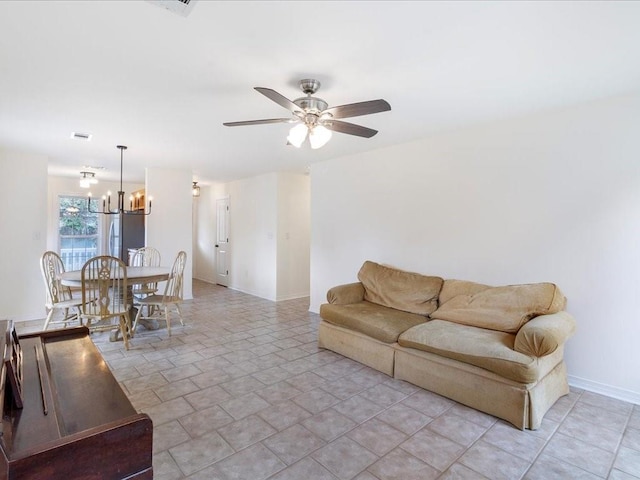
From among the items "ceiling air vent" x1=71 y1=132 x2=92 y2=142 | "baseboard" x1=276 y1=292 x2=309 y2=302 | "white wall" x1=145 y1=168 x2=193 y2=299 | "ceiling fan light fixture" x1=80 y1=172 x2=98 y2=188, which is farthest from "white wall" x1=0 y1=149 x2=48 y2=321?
"baseboard" x1=276 y1=292 x2=309 y2=302

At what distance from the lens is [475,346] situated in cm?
252

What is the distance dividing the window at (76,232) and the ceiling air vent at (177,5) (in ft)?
25.1

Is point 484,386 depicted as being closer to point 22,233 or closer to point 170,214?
point 170,214

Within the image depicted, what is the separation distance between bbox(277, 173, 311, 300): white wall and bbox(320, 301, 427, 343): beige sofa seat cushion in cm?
266

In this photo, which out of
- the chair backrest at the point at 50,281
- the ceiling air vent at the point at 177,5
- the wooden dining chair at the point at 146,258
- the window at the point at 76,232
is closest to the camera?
the ceiling air vent at the point at 177,5

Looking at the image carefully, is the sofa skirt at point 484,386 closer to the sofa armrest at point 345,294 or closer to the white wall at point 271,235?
the sofa armrest at point 345,294

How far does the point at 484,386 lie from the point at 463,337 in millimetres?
368

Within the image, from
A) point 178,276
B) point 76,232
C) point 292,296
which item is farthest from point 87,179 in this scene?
point 292,296

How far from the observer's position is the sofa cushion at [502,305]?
8.94 feet

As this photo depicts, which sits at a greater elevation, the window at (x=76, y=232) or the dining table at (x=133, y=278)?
the window at (x=76, y=232)

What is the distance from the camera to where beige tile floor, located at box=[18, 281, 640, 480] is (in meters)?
1.90

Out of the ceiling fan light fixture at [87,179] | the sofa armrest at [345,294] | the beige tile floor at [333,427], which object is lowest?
the beige tile floor at [333,427]

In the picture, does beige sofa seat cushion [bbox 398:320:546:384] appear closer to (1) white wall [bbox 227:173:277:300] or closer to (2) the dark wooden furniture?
(2) the dark wooden furniture

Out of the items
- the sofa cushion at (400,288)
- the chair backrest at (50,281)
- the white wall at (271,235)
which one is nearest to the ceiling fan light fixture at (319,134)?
the sofa cushion at (400,288)
